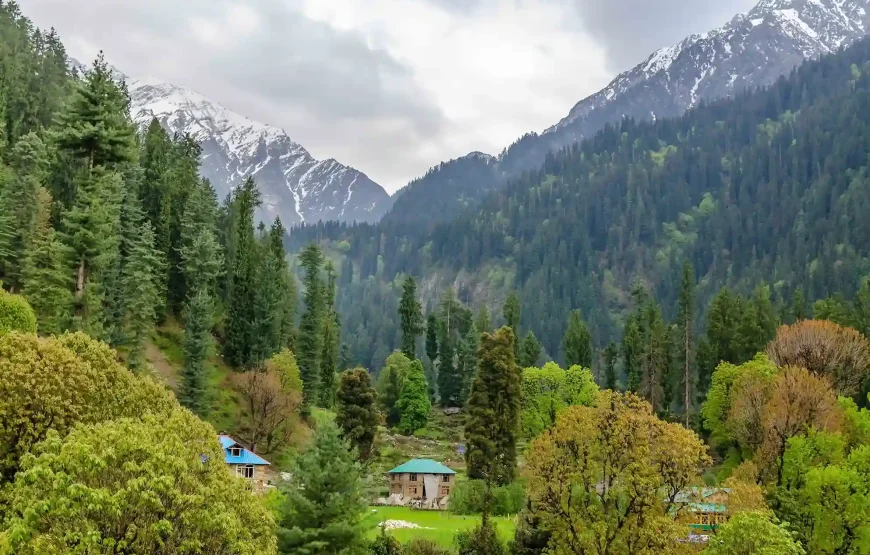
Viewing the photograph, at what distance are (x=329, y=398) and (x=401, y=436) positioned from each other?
1253 cm

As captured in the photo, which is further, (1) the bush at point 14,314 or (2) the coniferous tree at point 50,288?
(2) the coniferous tree at point 50,288

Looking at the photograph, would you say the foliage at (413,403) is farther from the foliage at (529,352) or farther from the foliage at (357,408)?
the foliage at (357,408)

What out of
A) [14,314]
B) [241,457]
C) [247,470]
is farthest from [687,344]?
[14,314]

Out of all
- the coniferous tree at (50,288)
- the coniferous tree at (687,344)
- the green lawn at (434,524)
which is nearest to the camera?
the green lawn at (434,524)

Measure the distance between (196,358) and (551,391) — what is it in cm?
4557

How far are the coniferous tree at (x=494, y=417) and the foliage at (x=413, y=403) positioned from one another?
39680mm

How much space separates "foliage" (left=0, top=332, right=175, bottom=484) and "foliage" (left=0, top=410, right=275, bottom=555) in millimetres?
5087

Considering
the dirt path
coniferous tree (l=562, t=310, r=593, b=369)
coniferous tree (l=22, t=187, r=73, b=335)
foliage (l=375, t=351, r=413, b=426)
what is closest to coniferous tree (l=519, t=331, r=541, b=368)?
coniferous tree (l=562, t=310, r=593, b=369)

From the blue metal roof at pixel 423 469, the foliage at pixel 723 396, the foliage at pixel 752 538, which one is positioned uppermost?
the foliage at pixel 723 396

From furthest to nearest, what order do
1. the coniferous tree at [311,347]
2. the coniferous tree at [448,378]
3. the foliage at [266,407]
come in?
1. the coniferous tree at [448,378]
2. the coniferous tree at [311,347]
3. the foliage at [266,407]

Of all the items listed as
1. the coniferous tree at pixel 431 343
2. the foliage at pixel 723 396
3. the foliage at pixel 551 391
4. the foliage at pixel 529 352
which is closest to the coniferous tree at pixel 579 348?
the foliage at pixel 529 352

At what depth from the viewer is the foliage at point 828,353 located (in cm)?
7012

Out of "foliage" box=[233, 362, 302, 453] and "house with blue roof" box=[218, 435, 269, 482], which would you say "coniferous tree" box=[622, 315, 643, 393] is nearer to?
"foliage" box=[233, 362, 302, 453]

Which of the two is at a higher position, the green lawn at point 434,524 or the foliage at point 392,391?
the foliage at point 392,391
